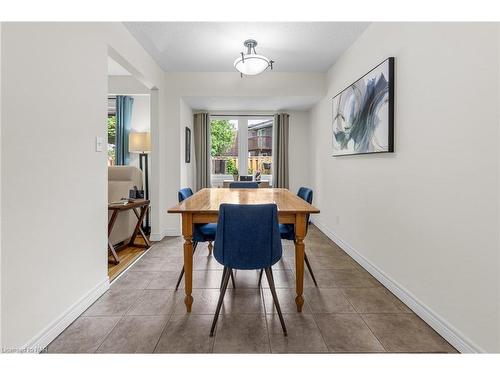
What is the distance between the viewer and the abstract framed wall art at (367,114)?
2.23 metres

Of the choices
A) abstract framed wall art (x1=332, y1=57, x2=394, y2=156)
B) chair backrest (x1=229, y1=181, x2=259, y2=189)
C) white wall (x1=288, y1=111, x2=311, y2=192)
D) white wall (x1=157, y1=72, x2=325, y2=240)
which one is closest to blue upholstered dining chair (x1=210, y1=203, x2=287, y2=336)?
abstract framed wall art (x1=332, y1=57, x2=394, y2=156)

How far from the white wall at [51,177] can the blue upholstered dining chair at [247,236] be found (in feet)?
3.20

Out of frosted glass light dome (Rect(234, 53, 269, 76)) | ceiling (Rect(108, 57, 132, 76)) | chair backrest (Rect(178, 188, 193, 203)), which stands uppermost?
ceiling (Rect(108, 57, 132, 76))

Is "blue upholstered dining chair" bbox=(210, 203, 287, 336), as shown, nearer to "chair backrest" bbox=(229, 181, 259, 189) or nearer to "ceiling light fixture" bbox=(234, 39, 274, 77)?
"ceiling light fixture" bbox=(234, 39, 274, 77)

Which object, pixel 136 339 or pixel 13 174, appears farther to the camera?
pixel 136 339

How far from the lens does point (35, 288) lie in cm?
146

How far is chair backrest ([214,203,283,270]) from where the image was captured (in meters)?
1.60

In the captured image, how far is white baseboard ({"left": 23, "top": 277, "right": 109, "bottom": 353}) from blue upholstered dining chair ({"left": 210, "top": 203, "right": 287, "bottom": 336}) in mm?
931

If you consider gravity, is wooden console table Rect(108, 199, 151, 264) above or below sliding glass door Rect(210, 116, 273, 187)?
below

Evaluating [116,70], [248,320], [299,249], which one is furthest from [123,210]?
[116,70]
